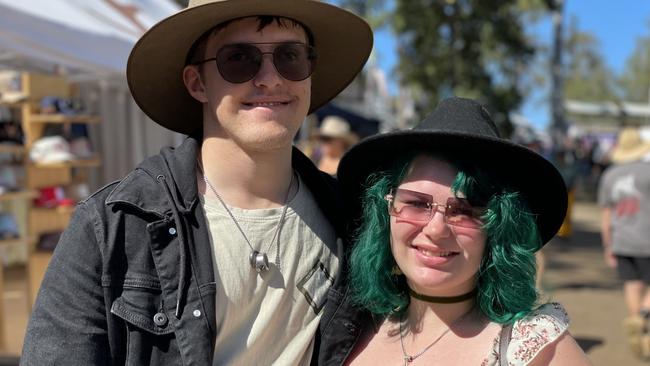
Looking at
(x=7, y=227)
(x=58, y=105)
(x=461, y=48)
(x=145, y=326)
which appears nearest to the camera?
(x=145, y=326)

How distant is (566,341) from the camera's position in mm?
1779

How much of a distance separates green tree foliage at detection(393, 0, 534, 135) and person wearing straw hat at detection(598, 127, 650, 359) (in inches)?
209

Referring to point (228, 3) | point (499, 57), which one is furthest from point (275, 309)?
point (499, 57)

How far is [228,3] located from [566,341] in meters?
1.29

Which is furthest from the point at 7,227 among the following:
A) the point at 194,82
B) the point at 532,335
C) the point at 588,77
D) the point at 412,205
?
the point at 588,77

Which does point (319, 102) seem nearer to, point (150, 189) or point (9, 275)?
point (150, 189)

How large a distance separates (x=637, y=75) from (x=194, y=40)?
5684cm

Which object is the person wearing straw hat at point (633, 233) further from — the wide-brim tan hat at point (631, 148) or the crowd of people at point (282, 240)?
the crowd of people at point (282, 240)

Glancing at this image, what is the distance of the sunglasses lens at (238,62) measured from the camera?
1.92 metres

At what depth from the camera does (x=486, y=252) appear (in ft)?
6.28

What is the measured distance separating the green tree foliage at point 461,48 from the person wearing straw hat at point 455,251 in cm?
940

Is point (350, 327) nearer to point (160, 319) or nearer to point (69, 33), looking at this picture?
point (160, 319)

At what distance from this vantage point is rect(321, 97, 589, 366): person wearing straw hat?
1.83 meters

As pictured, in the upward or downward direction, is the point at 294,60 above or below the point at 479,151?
above
